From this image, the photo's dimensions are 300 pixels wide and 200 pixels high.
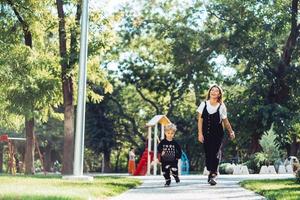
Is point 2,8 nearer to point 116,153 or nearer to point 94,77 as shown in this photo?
point 94,77

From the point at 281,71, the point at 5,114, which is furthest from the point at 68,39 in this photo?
the point at 281,71

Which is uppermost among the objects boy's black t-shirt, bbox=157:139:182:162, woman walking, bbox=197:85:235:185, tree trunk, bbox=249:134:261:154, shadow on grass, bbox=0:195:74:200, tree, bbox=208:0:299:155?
tree, bbox=208:0:299:155

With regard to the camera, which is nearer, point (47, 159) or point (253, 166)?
point (253, 166)

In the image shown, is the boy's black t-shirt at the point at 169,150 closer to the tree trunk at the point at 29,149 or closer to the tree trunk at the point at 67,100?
the tree trunk at the point at 67,100

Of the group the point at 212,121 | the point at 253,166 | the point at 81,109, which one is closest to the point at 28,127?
the point at 253,166

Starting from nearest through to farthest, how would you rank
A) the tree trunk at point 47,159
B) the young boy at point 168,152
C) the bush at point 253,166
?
1. the young boy at point 168,152
2. the bush at point 253,166
3. the tree trunk at point 47,159

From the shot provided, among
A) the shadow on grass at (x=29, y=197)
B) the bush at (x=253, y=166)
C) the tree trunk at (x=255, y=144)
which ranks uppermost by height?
the tree trunk at (x=255, y=144)

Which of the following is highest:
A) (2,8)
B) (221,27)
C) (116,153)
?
(221,27)

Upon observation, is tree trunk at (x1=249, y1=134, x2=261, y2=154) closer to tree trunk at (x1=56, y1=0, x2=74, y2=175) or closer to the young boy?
tree trunk at (x1=56, y1=0, x2=74, y2=175)

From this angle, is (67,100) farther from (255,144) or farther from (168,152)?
(255,144)

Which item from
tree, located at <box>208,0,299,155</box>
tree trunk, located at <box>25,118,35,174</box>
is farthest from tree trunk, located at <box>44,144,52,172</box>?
tree trunk, located at <box>25,118,35,174</box>

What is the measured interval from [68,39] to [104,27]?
5.05 feet

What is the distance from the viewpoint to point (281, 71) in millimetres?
32969

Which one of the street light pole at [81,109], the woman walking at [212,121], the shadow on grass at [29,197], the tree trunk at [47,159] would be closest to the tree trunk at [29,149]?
the street light pole at [81,109]
